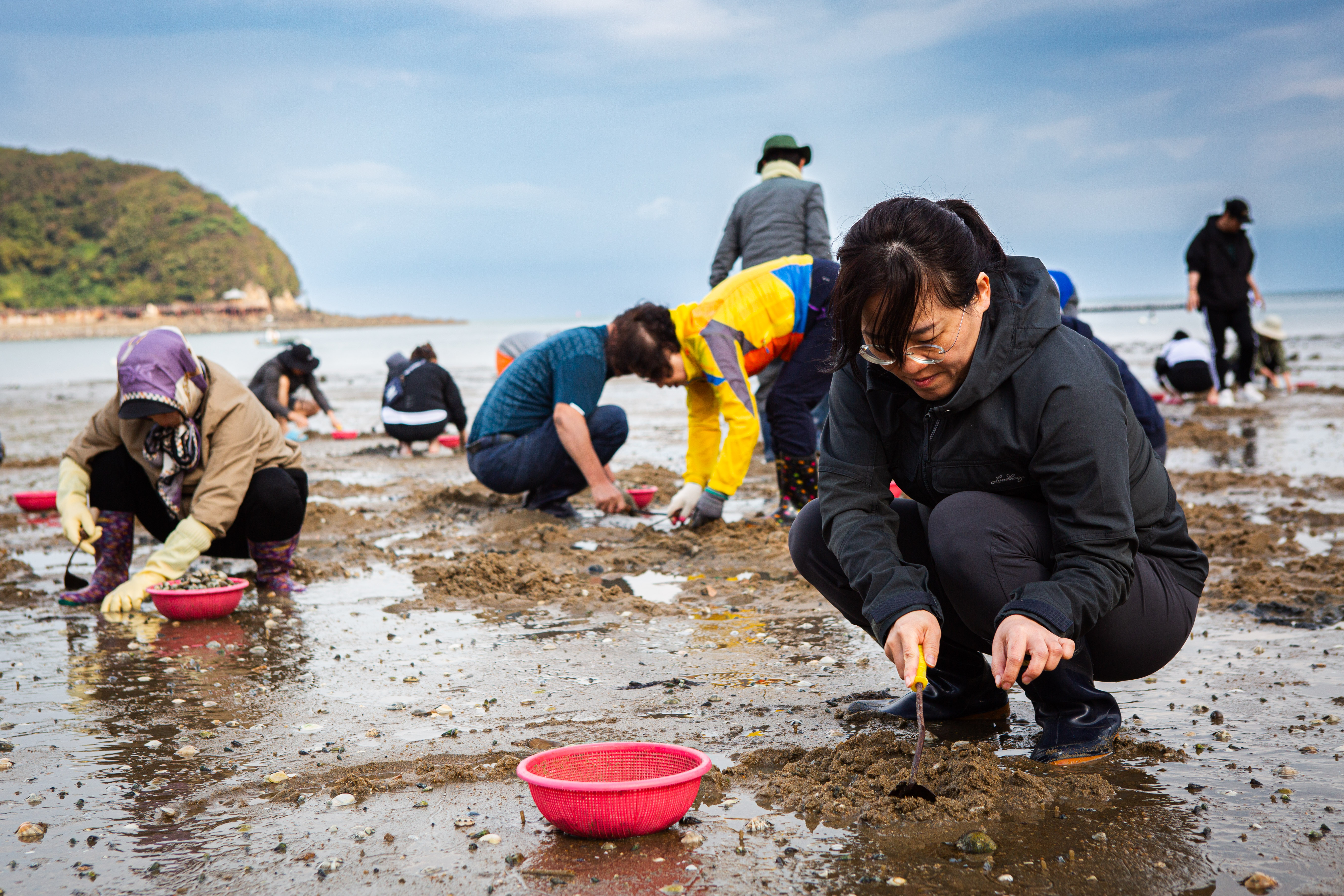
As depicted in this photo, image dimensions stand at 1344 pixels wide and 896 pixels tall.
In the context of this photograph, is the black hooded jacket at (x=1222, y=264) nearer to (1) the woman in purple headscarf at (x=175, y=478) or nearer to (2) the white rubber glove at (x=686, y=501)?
(2) the white rubber glove at (x=686, y=501)

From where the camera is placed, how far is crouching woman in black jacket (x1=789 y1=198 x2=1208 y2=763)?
6.81 ft

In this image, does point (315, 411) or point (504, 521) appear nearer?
point (504, 521)

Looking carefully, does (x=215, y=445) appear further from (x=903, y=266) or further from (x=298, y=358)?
(x=298, y=358)

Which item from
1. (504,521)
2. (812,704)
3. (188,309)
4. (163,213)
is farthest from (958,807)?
(163,213)

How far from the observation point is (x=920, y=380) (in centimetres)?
219

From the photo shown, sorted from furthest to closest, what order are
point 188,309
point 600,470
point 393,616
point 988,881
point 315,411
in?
point 188,309
point 315,411
point 600,470
point 393,616
point 988,881

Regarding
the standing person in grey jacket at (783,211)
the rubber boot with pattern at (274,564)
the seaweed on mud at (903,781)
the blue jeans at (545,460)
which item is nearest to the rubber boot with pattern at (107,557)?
the rubber boot with pattern at (274,564)

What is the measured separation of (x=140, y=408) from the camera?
3.84 metres

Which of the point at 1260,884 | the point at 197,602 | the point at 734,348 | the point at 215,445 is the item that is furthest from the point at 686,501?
the point at 1260,884

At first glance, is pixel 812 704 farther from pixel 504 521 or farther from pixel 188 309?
pixel 188 309

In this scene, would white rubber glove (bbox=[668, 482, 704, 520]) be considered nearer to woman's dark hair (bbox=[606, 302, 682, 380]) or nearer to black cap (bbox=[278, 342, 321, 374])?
woman's dark hair (bbox=[606, 302, 682, 380])

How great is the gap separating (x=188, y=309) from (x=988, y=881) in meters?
103

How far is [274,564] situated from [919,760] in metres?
3.33

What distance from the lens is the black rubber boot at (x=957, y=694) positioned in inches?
104
